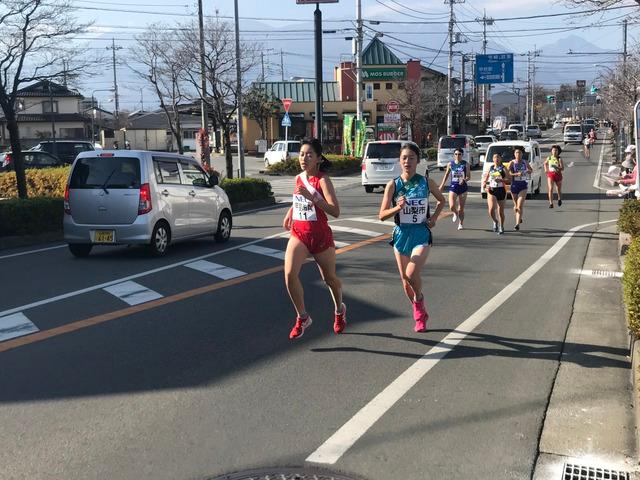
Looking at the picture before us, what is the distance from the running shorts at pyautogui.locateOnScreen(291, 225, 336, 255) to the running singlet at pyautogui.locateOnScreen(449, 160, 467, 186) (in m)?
9.37

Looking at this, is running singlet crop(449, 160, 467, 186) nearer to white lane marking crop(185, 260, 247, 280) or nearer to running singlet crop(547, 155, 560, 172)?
running singlet crop(547, 155, 560, 172)

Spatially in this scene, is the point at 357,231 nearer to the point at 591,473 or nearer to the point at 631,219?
the point at 631,219

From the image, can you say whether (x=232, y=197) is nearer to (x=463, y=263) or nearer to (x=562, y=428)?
(x=463, y=263)

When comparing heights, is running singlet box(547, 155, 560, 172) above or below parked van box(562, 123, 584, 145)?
below

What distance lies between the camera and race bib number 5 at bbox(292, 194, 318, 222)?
6488 millimetres

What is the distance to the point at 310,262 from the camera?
11242 millimetres

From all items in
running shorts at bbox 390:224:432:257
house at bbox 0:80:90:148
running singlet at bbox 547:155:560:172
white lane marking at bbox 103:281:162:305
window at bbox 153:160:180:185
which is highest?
house at bbox 0:80:90:148

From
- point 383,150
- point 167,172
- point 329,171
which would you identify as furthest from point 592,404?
point 329,171

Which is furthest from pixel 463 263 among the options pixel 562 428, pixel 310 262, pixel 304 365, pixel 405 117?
pixel 405 117

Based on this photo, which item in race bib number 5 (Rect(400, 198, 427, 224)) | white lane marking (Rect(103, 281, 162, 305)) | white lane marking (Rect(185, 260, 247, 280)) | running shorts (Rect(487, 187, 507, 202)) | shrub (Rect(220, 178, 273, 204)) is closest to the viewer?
race bib number 5 (Rect(400, 198, 427, 224))

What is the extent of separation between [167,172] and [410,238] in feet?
21.0

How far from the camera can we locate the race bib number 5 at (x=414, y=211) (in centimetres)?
682

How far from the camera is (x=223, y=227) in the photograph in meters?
13.8

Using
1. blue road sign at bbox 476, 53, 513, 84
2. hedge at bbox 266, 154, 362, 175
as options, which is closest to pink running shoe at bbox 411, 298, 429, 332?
hedge at bbox 266, 154, 362, 175
